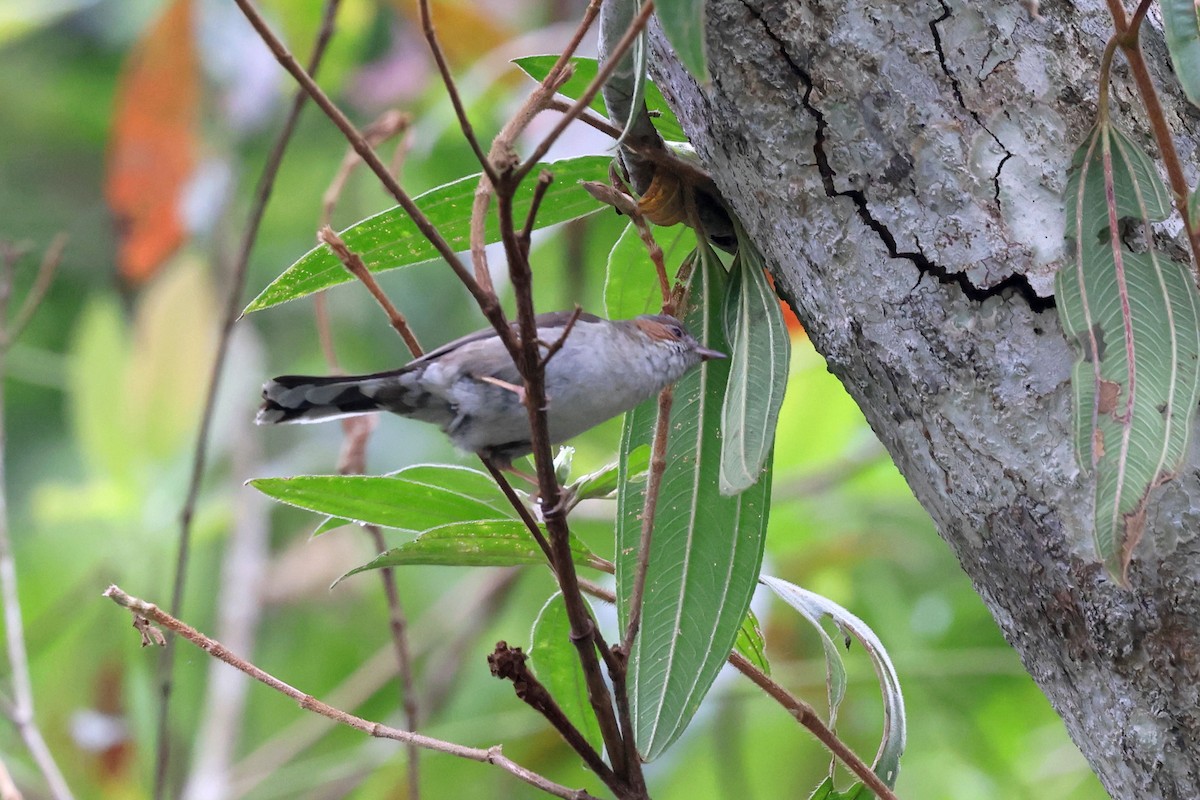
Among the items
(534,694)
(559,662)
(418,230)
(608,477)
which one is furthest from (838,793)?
(418,230)

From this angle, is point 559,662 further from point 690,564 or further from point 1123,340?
point 1123,340

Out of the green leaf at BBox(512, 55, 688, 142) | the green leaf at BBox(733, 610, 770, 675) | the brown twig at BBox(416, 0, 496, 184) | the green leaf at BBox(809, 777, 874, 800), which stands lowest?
the green leaf at BBox(809, 777, 874, 800)

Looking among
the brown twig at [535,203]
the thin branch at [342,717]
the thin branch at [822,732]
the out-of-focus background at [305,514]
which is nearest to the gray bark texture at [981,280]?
the thin branch at [822,732]

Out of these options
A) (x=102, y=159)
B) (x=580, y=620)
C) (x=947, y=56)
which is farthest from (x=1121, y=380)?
(x=102, y=159)

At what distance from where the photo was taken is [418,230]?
6.98 ft

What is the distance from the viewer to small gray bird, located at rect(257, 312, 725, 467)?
2229mm

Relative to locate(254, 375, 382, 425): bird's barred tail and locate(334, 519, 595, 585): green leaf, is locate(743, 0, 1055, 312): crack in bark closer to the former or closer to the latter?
locate(334, 519, 595, 585): green leaf

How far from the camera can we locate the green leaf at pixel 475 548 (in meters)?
1.94

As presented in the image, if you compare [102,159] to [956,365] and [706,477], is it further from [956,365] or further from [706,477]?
[956,365]

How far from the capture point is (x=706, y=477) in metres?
1.94

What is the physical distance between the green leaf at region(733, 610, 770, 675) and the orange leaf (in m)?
3.93

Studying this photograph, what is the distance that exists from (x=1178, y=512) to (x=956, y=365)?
0.33 m

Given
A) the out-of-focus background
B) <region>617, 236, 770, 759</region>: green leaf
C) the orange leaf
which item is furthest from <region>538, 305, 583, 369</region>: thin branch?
the orange leaf

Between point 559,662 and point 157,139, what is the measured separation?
12.6ft
